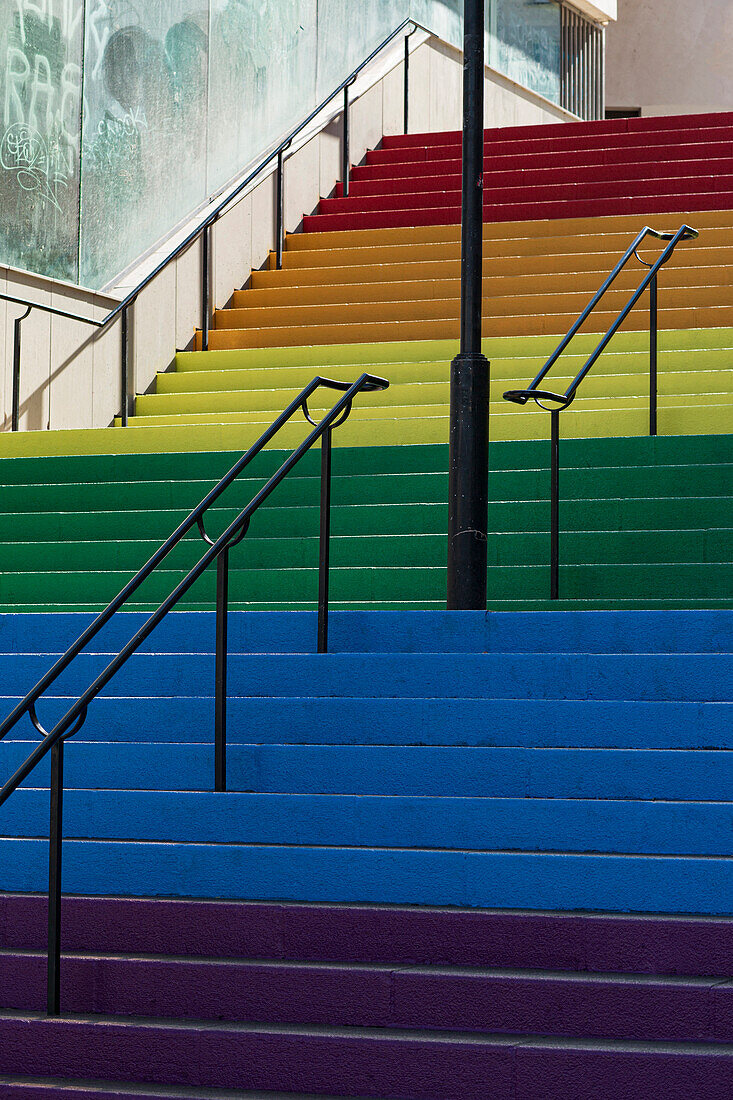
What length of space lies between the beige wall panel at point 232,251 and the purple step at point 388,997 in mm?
7902

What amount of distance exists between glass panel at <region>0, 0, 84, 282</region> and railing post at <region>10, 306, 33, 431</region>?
62cm

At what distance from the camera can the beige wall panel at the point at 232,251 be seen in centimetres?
1186

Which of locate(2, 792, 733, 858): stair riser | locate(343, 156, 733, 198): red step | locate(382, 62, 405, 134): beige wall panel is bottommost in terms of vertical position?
locate(2, 792, 733, 858): stair riser

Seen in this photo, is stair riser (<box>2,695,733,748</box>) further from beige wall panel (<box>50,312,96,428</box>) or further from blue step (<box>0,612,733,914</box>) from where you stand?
beige wall panel (<box>50,312,96,428</box>)

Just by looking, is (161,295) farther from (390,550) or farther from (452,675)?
(452,675)

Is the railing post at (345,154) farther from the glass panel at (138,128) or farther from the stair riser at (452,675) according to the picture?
the stair riser at (452,675)

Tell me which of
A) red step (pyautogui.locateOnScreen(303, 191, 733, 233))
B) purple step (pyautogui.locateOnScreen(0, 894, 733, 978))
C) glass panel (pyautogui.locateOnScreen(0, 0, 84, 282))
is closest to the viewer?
purple step (pyautogui.locateOnScreen(0, 894, 733, 978))

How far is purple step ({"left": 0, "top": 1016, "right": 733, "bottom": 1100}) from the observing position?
13.0 ft

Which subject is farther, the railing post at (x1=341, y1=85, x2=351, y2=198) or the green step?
the railing post at (x1=341, y1=85, x2=351, y2=198)

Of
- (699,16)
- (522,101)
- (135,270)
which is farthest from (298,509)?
(699,16)

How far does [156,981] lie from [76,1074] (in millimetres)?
337

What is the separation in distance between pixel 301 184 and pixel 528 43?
6.41 m

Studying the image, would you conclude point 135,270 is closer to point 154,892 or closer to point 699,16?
point 154,892

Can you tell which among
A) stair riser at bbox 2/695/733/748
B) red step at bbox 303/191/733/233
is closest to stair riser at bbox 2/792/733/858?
stair riser at bbox 2/695/733/748
